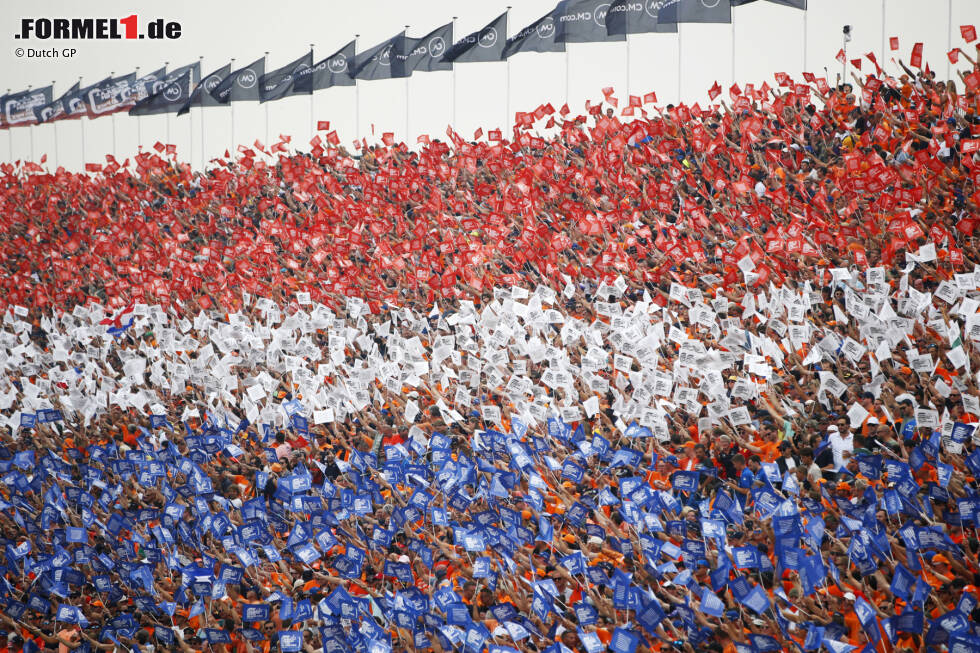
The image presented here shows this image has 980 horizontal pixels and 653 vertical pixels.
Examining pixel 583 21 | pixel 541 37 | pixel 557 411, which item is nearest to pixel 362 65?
pixel 541 37

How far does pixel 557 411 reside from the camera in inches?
348

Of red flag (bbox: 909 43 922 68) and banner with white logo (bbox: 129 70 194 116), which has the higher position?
banner with white logo (bbox: 129 70 194 116)

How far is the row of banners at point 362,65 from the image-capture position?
1387cm

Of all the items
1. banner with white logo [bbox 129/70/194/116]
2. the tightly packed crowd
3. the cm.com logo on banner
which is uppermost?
the cm.com logo on banner

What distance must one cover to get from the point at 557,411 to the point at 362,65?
1144 centimetres

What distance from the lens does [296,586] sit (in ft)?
25.8

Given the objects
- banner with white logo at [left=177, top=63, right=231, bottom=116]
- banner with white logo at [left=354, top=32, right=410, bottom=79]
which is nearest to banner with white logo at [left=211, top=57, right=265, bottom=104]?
banner with white logo at [left=177, top=63, right=231, bottom=116]

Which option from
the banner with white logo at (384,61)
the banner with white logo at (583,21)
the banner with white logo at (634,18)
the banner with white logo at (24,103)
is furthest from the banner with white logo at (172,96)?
the banner with white logo at (634,18)

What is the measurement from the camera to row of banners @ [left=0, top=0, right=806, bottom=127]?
1387 centimetres

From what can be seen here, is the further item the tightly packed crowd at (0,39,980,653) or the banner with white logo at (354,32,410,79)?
the banner with white logo at (354,32,410,79)

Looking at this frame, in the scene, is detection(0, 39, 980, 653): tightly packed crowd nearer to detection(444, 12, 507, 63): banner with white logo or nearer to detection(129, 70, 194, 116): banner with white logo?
detection(444, 12, 507, 63): banner with white logo

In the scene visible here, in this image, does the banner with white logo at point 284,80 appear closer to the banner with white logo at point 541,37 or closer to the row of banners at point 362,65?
the row of banners at point 362,65

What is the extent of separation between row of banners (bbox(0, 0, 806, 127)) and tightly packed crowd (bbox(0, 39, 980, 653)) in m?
1.83

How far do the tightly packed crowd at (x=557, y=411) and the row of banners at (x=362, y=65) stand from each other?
1827 mm
